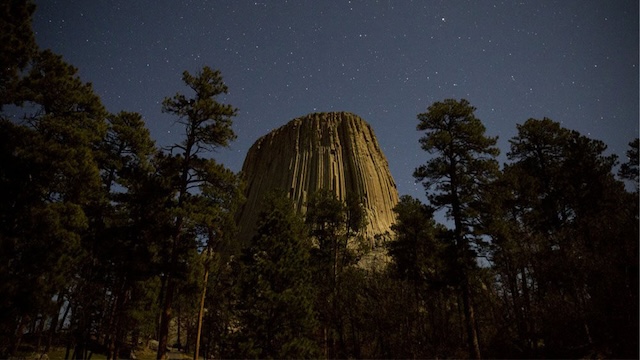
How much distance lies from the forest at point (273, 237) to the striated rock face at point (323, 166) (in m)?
48.5

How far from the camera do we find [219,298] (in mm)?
31859

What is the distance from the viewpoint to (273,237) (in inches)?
707

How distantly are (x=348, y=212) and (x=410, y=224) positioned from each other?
15.4 ft

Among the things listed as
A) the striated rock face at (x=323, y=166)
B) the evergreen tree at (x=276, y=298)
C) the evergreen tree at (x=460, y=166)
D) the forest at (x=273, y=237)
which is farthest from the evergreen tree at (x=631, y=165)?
the striated rock face at (x=323, y=166)

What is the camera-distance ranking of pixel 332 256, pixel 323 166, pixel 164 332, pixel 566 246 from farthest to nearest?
pixel 323 166 < pixel 332 256 < pixel 566 246 < pixel 164 332

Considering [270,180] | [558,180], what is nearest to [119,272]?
[558,180]

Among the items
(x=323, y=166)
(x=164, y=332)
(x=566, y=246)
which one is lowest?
(x=164, y=332)

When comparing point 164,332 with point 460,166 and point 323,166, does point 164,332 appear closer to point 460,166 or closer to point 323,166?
point 460,166

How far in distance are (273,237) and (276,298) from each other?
10.7ft

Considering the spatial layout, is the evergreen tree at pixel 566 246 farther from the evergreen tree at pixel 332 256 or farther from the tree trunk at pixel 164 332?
the tree trunk at pixel 164 332

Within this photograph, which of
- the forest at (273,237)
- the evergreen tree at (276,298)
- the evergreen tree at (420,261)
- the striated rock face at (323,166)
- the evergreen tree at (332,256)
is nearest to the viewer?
the forest at (273,237)

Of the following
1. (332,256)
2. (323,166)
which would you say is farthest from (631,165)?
(323,166)

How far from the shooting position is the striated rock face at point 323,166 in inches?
2911

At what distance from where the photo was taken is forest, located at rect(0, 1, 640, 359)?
11.7 metres
